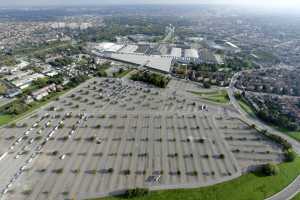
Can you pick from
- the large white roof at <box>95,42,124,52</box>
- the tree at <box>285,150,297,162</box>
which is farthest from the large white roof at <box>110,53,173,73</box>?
the tree at <box>285,150,297,162</box>

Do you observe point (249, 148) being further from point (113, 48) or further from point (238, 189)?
point (113, 48)

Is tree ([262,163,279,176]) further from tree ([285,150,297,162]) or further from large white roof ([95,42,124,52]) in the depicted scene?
large white roof ([95,42,124,52])

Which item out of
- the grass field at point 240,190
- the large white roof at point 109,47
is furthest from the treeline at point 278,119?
the large white roof at point 109,47

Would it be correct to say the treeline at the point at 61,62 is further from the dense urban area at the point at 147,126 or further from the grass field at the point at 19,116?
the grass field at the point at 19,116

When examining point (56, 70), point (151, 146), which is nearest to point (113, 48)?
point (56, 70)

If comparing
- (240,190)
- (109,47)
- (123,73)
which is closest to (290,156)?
(240,190)

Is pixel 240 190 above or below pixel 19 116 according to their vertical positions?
below

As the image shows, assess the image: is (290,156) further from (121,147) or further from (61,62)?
(61,62)
